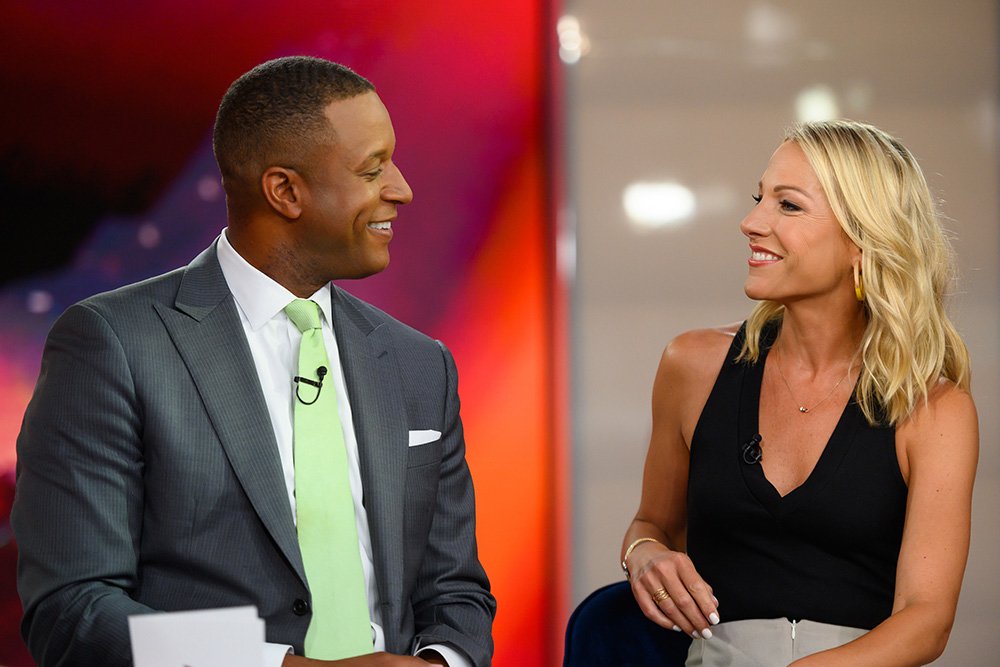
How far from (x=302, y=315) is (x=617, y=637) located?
86 cm

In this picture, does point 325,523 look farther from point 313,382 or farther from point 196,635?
point 196,635

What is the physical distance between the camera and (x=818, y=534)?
210cm

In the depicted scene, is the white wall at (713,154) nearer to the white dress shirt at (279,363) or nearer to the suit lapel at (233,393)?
the white dress shirt at (279,363)

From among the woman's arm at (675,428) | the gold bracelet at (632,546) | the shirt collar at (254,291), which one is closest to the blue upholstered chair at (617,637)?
the gold bracelet at (632,546)

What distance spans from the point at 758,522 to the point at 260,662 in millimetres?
1195

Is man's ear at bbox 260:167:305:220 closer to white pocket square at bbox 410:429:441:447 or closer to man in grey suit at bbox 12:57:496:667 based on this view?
man in grey suit at bbox 12:57:496:667

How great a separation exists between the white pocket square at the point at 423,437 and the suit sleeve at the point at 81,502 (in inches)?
18.9

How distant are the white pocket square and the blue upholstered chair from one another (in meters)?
0.42

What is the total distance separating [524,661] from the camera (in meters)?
3.55

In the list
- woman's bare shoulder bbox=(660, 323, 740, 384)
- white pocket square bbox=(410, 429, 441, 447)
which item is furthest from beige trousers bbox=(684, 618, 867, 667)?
white pocket square bbox=(410, 429, 441, 447)

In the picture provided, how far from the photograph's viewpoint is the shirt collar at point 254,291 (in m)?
1.86

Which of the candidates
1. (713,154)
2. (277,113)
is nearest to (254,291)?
(277,113)

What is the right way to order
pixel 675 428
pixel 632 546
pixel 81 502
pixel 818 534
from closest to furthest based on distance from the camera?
pixel 81 502
pixel 818 534
pixel 632 546
pixel 675 428

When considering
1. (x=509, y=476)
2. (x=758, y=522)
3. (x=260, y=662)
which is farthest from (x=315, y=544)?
(x=509, y=476)
